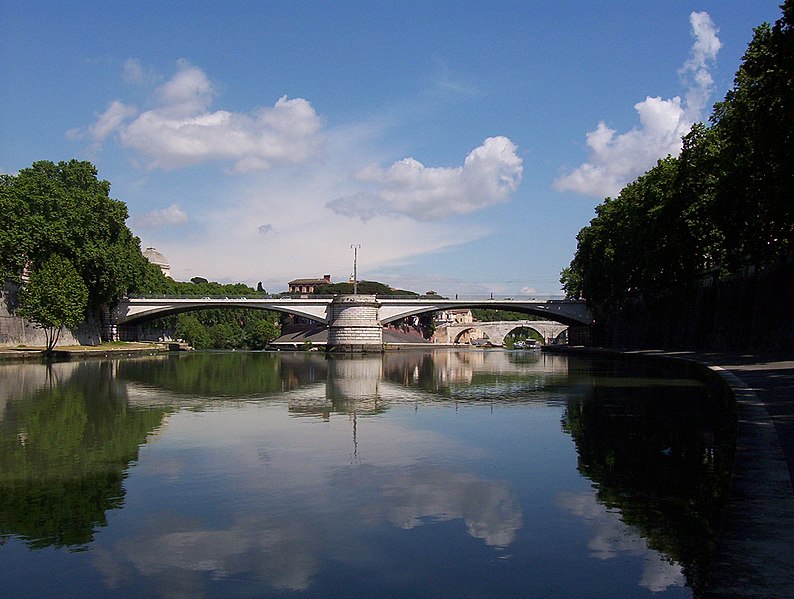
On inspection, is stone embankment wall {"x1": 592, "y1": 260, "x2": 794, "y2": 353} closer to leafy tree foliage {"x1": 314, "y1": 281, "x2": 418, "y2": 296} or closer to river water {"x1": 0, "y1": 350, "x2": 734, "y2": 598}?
river water {"x1": 0, "y1": 350, "x2": 734, "y2": 598}

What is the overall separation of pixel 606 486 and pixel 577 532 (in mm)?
2534

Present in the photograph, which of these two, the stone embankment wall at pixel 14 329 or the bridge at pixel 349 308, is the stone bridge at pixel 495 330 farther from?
the stone embankment wall at pixel 14 329

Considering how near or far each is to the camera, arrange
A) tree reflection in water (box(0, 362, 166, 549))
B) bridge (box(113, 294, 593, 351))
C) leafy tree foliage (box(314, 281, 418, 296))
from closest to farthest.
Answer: tree reflection in water (box(0, 362, 166, 549)) → bridge (box(113, 294, 593, 351)) → leafy tree foliage (box(314, 281, 418, 296))

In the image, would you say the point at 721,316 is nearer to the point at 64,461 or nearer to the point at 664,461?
the point at 664,461

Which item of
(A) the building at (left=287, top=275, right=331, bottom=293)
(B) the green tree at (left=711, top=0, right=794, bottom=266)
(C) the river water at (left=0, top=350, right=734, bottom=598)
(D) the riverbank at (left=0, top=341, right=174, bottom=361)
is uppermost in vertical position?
(A) the building at (left=287, top=275, right=331, bottom=293)

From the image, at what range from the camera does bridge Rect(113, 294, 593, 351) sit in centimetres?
8594

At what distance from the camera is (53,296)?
55.8 meters

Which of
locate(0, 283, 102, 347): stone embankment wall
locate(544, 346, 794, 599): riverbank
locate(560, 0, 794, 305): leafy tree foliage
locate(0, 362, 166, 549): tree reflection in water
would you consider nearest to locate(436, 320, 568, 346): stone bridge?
locate(560, 0, 794, 305): leafy tree foliage

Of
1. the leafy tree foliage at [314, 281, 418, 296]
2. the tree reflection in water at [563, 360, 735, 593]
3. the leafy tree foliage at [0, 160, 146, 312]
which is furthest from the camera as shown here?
→ the leafy tree foliage at [314, 281, 418, 296]

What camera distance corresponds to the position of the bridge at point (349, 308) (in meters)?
85.9

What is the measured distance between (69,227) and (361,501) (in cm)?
5670

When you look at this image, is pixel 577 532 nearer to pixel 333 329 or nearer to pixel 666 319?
pixel 666 319

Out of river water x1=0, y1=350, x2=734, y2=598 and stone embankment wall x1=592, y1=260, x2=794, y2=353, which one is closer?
river water x1=0, y1=350, x2=734, y2=598

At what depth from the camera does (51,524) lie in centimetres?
920
